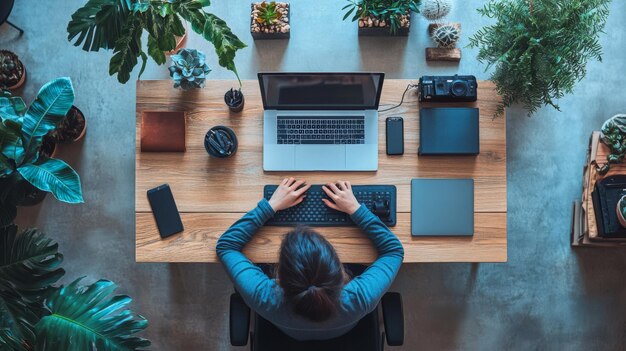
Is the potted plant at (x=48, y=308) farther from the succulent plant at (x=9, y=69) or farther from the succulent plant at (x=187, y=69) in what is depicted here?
the succulent plant at (x=9, y=69)

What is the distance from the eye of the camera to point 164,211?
1.94 metres

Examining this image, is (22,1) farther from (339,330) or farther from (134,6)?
(339,330)

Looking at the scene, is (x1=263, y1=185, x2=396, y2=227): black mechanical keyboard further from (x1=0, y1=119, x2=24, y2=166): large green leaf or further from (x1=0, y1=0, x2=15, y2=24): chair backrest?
(x1=0, y1=0, x2=15, y2=24): chair backrest

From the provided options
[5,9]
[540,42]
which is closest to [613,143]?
[540,42]

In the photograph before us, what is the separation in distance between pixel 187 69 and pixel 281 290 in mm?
873

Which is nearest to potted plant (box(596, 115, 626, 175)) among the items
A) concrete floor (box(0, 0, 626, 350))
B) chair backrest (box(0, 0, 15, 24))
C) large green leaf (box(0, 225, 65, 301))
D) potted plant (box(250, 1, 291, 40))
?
concrete floor (box(0, 0, 626, 350))

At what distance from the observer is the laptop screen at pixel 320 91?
1.80 m

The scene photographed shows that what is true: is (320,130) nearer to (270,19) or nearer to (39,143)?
(270,19)

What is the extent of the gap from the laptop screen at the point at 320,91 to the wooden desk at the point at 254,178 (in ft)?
0.34

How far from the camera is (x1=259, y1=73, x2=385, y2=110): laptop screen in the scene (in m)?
1.80

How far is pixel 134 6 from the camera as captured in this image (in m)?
1.72

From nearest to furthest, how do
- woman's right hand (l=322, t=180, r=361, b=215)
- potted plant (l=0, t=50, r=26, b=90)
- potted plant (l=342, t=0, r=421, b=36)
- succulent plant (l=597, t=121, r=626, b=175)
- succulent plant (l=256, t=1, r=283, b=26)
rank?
woman's right hand (l=322, t=180, r=361, b=215) < succulent plant (l=597, t=121, r=626, b=175) < potted plant (l=342, t=0, r=421, b=36) < succulent plant (l=256, t=1, r=283, b=26) < potted plant (l=0, t=50, r=26, b=90)

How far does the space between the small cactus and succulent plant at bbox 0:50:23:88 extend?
1917 mm

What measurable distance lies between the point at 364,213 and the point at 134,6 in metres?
1.05
